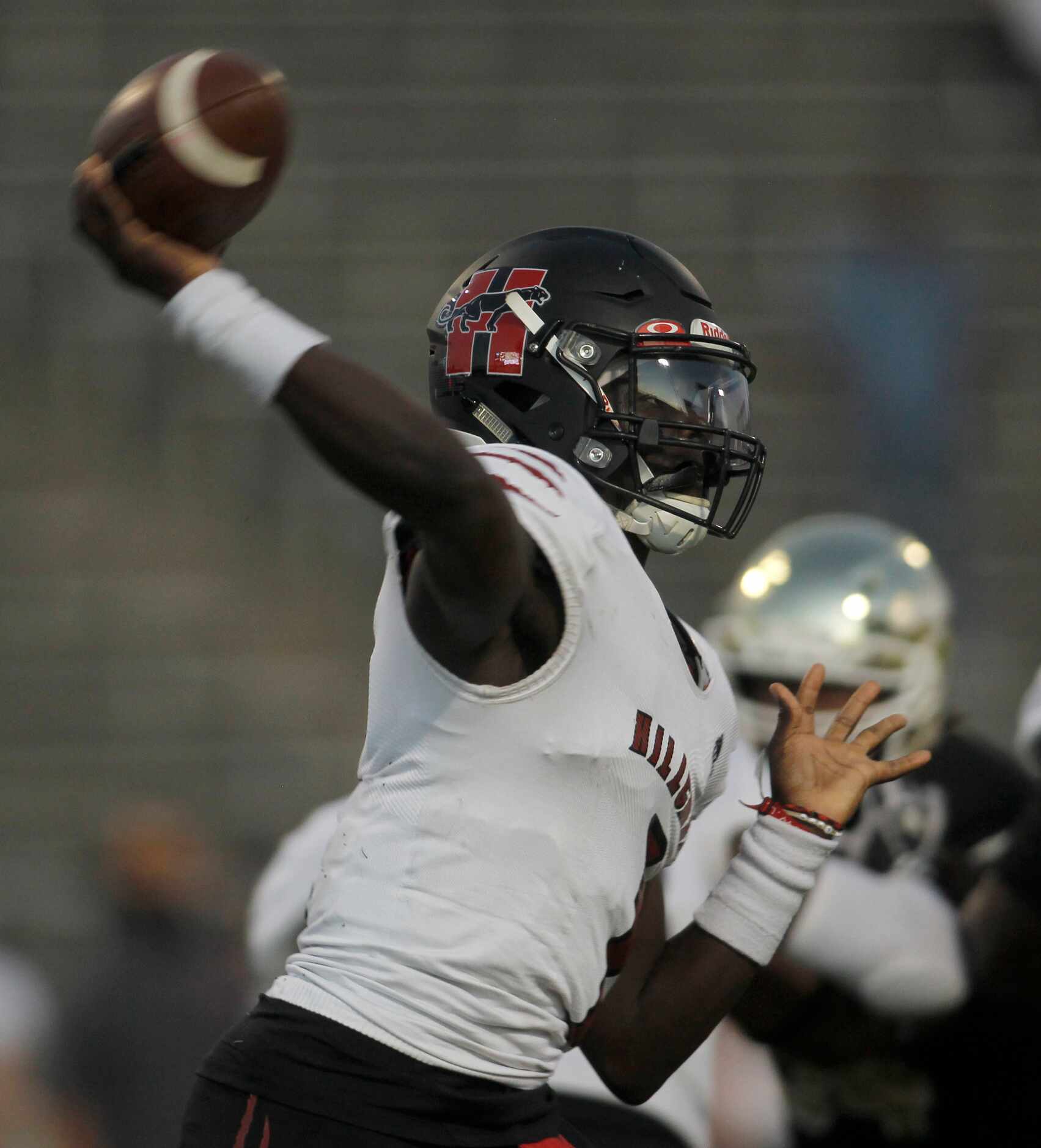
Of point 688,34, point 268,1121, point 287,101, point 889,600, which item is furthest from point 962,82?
point 268,1121

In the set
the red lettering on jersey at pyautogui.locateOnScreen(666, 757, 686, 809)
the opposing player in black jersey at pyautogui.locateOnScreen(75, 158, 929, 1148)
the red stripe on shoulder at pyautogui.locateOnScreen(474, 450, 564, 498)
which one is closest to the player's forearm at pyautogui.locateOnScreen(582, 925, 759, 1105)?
the opposing player in black jersey at pyautogui.locateOnScreen(75, 158, 929, 1148)

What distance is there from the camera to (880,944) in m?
3.71

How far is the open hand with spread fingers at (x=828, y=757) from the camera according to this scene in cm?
256

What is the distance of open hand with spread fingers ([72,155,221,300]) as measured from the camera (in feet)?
6.95

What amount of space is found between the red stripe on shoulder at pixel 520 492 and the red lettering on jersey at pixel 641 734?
0.29 m

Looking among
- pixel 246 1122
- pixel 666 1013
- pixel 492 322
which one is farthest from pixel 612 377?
pixel 246 1122

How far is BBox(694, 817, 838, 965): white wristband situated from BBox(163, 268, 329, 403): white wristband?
969mm

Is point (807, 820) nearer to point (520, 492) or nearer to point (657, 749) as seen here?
point (657, 749)

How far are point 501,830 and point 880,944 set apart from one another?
5.61ft

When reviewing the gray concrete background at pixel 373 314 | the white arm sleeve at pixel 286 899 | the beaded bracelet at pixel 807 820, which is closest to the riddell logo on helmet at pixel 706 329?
the beaded bracelet at pixel 807 820

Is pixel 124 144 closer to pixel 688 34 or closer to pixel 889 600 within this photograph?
pixel 889 600

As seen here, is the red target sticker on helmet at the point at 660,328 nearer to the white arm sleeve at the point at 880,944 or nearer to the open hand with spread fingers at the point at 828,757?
the open hand with spread fingers at the point at 828,757

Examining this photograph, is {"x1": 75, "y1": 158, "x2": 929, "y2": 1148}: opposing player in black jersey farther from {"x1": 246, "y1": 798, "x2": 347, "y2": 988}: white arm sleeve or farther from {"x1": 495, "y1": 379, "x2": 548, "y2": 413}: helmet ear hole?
{"x1": 246, "y1": 798, "x2": 347, "y2": 988}: white arm sleeve

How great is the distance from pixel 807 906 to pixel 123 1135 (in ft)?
9.34
